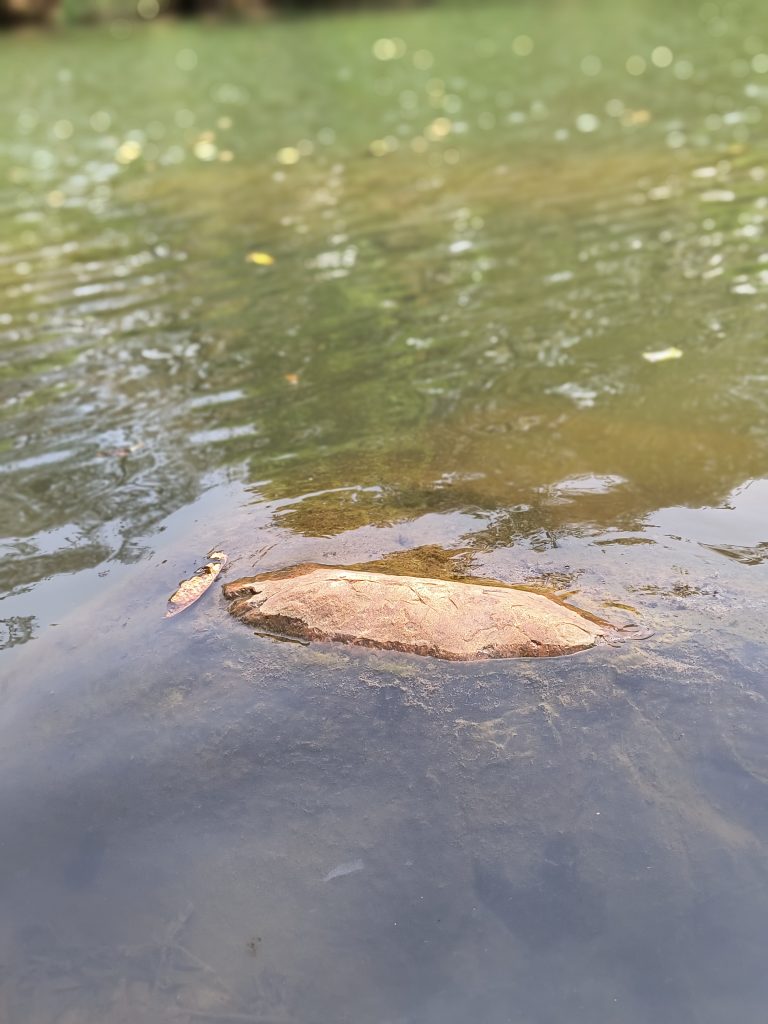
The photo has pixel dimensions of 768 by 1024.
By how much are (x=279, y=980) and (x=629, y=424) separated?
3.02 m

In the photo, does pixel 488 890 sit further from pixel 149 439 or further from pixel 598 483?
pixel 149 439

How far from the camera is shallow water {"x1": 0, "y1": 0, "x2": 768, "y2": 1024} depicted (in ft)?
7.11

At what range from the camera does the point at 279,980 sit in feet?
6.97

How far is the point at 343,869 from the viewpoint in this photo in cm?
234

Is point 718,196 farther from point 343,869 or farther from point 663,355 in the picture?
point 343,869

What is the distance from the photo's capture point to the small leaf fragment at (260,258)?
6.96 meters

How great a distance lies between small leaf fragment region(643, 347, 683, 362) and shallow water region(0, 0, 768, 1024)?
6 centimetres

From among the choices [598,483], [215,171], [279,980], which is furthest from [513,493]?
[215,171]

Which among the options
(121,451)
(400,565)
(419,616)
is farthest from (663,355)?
(121,451)

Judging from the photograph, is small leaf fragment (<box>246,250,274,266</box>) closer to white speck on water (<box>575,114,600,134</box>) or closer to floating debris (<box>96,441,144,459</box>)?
floating debris (<box>96,441,144,459</box>)

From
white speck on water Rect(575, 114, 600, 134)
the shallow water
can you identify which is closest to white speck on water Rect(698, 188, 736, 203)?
the shallow water

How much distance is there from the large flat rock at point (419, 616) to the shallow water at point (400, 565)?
0.08 meters

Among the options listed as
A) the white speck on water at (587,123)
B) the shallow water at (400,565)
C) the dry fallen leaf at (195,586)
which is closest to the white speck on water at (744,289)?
the shallow water at (400,565)

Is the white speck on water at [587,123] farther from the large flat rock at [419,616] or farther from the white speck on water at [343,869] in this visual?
the white speck on water at [343,869]
